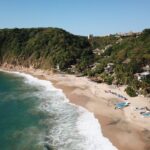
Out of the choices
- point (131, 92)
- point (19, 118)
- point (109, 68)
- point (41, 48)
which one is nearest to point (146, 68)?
point (109, 68)

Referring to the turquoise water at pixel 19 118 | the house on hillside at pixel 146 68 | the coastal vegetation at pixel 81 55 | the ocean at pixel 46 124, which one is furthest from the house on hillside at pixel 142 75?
the turquoise water at pixel 19 118

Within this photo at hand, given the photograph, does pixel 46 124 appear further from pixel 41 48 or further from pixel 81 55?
pixel 41 48

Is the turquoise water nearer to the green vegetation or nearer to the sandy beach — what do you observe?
the sandy beach

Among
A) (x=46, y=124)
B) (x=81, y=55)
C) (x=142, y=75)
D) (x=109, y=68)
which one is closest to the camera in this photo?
(x=46, y=124)

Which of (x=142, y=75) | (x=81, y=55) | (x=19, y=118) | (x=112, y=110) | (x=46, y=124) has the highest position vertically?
(x=81, y=55)

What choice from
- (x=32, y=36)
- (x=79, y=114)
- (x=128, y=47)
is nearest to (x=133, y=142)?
(x=79, y=114)

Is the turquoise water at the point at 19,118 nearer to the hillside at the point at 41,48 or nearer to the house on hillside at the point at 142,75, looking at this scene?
the house on hillside at the point at 142,75
